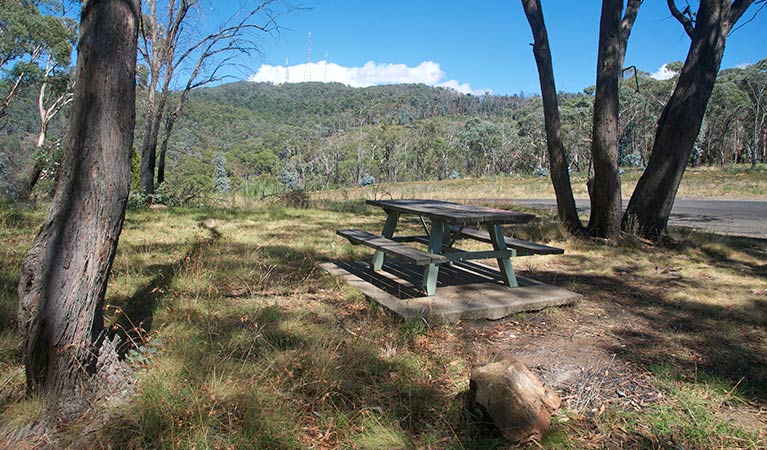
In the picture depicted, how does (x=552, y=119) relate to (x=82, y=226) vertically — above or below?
above

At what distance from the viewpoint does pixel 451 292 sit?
4023mm

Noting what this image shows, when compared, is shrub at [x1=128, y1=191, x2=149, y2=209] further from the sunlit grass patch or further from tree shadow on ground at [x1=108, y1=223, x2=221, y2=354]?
the sunlit grass patch

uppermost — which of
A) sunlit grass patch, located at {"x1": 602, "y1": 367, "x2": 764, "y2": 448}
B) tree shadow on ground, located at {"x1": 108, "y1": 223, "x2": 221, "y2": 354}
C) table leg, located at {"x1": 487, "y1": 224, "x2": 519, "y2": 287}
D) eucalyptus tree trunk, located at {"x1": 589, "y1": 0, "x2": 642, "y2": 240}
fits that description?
eucalyptus tree trunk, located at {"x1": 589, "y1": 0, "x2": 642, "y2": 240}

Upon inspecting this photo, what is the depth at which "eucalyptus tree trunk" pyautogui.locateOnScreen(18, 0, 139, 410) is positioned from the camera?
1934 millimetres

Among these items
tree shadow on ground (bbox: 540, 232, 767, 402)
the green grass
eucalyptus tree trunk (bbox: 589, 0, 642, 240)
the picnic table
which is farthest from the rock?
eucalyptus tree trunk (bbox: 589, 0, 642, 240)

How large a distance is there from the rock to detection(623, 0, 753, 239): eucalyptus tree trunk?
5.57 meters

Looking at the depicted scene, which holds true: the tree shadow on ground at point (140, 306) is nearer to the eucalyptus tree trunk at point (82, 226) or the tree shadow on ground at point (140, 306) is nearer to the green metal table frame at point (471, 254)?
the eucalyptus tree trunk at point (82, 226)

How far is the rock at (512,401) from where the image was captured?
2059mm

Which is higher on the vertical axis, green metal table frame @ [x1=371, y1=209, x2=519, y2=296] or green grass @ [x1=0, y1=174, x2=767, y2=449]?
green metal table frame @ [x1=371, y1=209, x2=519, y2=296]

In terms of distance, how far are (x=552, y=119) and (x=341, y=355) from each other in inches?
227

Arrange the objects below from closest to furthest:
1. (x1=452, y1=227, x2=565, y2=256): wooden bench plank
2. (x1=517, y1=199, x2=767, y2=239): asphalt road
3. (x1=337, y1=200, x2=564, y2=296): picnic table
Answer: (x1=337, y1=200, x2=564, y2=296): picnic table, (x1=452, y1=227, x2=565, y2=256): wooden bench plank, (x1=517, y1=199, x2=767, y2=239): asphalt road

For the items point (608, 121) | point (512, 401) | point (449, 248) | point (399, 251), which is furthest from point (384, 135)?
point (512, 401)

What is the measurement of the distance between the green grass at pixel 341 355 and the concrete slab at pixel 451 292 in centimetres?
10

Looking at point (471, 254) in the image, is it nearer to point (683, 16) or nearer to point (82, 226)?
point (82, 226)
